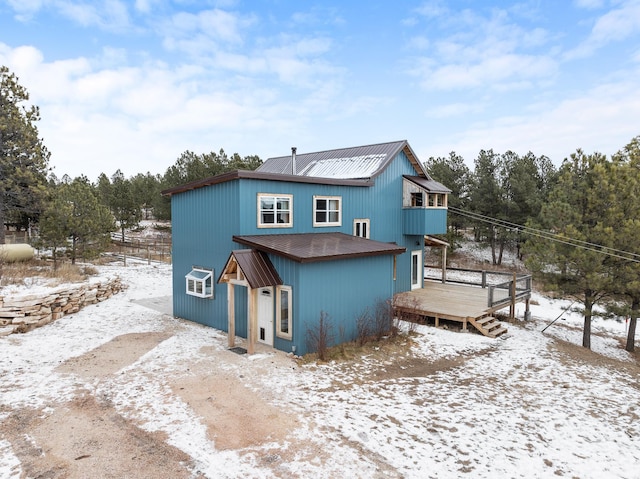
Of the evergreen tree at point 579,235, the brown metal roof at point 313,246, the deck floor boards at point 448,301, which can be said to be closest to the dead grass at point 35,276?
the brown metal roof at point 313,246

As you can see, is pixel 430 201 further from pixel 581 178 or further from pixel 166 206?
pixel 166 206

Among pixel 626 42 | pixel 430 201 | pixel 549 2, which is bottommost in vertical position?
pixel 430 201

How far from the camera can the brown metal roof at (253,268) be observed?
10.2m

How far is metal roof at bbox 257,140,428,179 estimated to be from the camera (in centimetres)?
1688

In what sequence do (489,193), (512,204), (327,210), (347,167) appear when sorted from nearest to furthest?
(327,210) → (347,167) → (512,204) → (489,193)

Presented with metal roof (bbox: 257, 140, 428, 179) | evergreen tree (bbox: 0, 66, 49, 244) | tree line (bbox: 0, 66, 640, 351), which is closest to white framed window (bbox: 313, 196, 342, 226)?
metal roof (bbox: 257, 140, 428, 179)

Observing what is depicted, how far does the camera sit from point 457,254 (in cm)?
3403

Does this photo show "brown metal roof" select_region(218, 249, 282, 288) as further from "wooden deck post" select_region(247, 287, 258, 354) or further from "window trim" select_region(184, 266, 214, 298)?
"window trim" select_region(184, 266, 214, 298)

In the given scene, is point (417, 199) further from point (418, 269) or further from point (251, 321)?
point (251, 321)

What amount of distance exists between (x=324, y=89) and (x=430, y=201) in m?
11.5

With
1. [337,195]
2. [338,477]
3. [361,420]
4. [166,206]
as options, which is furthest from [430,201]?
[166,206]

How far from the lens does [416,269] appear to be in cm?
1889

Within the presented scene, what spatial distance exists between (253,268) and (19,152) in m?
17.5

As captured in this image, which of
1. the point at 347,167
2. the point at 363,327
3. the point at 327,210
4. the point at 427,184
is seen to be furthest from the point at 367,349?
the point at 427,184
